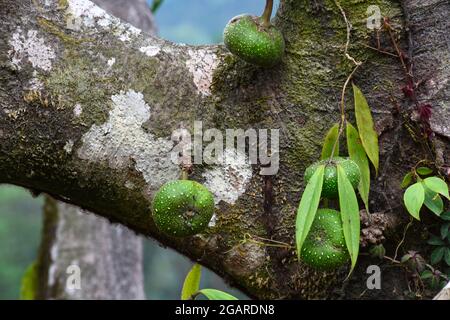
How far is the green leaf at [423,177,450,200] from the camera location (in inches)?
57.4

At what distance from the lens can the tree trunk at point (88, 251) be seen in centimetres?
317

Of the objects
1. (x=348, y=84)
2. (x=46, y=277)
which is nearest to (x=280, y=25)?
(x=348, y=84)

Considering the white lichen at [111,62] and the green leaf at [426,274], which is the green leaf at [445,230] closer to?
the green leaf at [426,274]

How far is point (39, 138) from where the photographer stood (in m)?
1.55

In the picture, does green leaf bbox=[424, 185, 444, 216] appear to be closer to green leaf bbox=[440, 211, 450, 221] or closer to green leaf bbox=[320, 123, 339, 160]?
green leaf bbox=[440, 211, 450, 221]

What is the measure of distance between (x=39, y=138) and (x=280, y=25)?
594 millimetres

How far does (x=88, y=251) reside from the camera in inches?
127

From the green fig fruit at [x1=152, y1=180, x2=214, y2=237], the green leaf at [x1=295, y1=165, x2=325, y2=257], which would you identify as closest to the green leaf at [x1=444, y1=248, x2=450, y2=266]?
the green leaf at [x1=295, y1=165, x2=325, y2=257]

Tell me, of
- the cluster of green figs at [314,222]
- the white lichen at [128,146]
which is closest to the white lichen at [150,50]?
the white lichen at [128,146]

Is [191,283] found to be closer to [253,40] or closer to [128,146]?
[128,146]

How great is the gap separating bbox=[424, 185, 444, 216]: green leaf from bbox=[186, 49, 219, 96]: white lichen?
526mm

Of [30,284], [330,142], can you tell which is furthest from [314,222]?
[30,284]

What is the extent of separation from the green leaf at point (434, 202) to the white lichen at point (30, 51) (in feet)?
2.80
